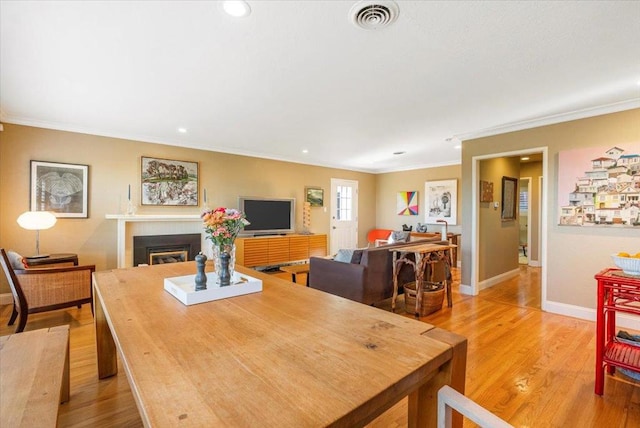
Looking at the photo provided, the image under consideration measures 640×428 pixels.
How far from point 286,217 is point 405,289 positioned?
3075mm

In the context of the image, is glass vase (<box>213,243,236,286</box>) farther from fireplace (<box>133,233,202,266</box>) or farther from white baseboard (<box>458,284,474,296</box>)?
white baseboard (<box>458,284,474,296</box>)

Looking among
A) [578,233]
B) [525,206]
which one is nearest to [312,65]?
[578,233]

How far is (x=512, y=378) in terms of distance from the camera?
6.68ft

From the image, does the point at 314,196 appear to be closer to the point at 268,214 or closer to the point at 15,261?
the point at 268,214

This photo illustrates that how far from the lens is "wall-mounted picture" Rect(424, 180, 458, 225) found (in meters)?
6.21

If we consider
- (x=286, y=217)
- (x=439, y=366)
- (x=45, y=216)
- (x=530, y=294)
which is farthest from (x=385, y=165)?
(x=439, y=366)

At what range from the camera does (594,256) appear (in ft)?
10.3

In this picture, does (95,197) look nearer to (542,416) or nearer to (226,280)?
(226,280)

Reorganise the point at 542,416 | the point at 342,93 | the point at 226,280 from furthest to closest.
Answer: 1. the point at 342,93
2. the point at 542,416
3. the point at 226,280

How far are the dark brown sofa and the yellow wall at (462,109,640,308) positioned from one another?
177 cm

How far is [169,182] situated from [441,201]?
17.6 feet

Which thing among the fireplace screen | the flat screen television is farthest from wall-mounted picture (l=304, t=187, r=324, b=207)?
the fireplace screen

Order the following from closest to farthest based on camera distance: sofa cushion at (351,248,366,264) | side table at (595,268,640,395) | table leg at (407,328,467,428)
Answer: table leg at (407,328,467,428) < side table at (595,268,640,395) < sofa cushion at (351,248,366,264)

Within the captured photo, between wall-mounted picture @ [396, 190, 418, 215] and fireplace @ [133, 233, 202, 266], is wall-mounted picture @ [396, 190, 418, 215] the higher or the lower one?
the higher one
